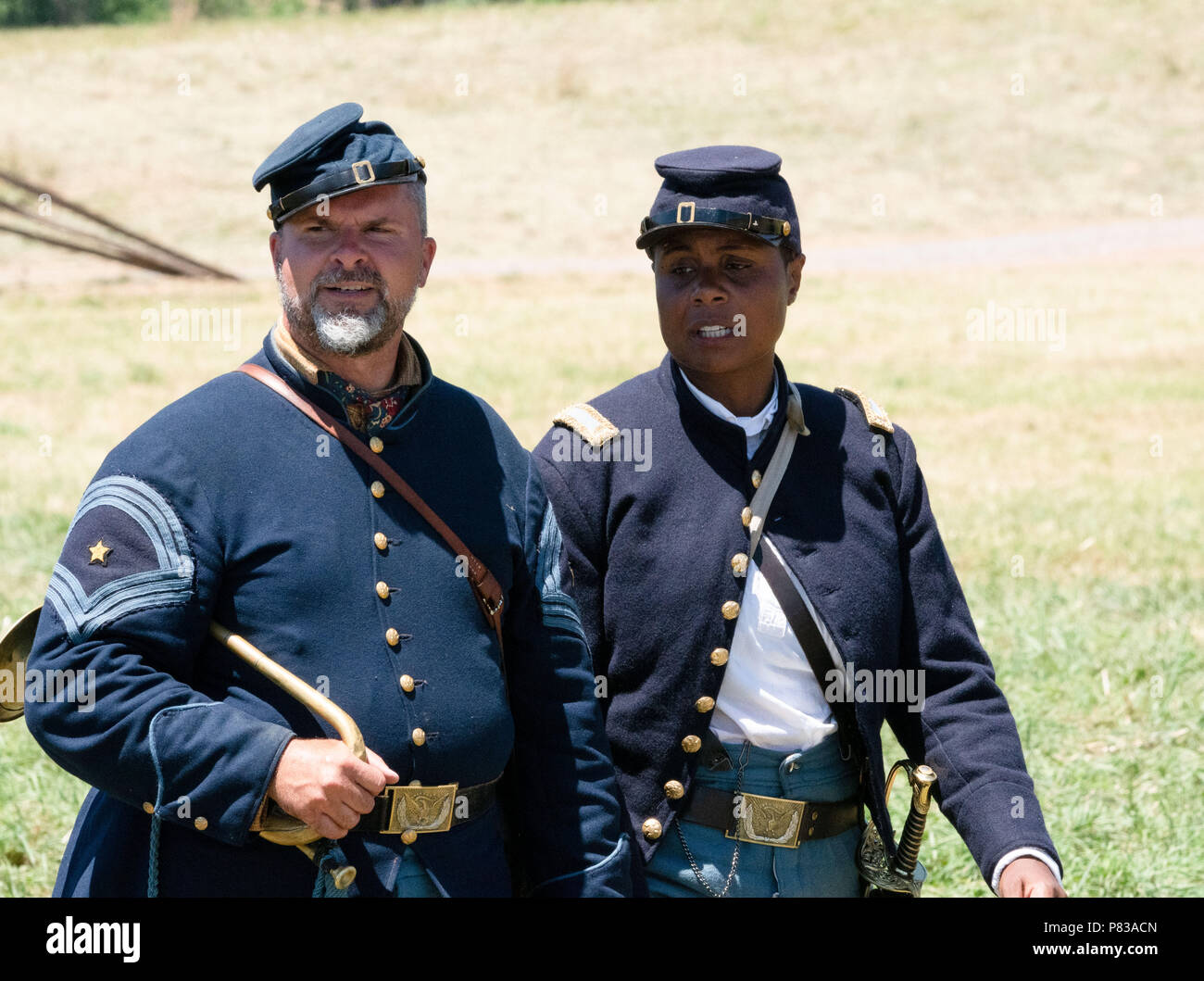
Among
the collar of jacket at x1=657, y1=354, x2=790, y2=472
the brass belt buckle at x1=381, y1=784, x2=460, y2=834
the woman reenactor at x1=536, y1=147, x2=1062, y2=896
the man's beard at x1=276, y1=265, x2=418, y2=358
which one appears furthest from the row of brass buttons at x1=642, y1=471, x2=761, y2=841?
the man's beard at x1=276, y1=265, x2=418, y2=358

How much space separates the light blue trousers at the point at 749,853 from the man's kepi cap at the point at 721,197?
0.98m

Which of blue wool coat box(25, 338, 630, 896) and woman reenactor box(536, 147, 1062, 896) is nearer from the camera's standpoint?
blue wool coat box(25, 338, 630, 896)

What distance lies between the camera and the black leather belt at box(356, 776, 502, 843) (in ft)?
8.64

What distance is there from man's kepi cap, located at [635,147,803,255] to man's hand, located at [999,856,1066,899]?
3.97 ft

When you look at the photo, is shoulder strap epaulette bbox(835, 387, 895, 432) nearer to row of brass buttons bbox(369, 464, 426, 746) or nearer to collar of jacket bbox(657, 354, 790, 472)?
collar of jacket bbox(657, 354, 790, 472)

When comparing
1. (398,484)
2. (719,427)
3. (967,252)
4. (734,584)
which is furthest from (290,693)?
(967,252)

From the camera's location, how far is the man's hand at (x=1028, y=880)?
9.36ft

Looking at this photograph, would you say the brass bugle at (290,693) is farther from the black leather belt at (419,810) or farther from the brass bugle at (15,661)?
the black leather belt at (419,810)

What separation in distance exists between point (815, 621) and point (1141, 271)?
16916 millimetres

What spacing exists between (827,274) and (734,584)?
54.5 feet

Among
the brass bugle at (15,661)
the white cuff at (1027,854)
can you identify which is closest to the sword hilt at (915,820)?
the white cuff at (1027,854)

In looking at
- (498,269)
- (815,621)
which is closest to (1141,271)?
(498,269)

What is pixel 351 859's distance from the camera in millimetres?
2596

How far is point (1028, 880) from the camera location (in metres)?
2.87
